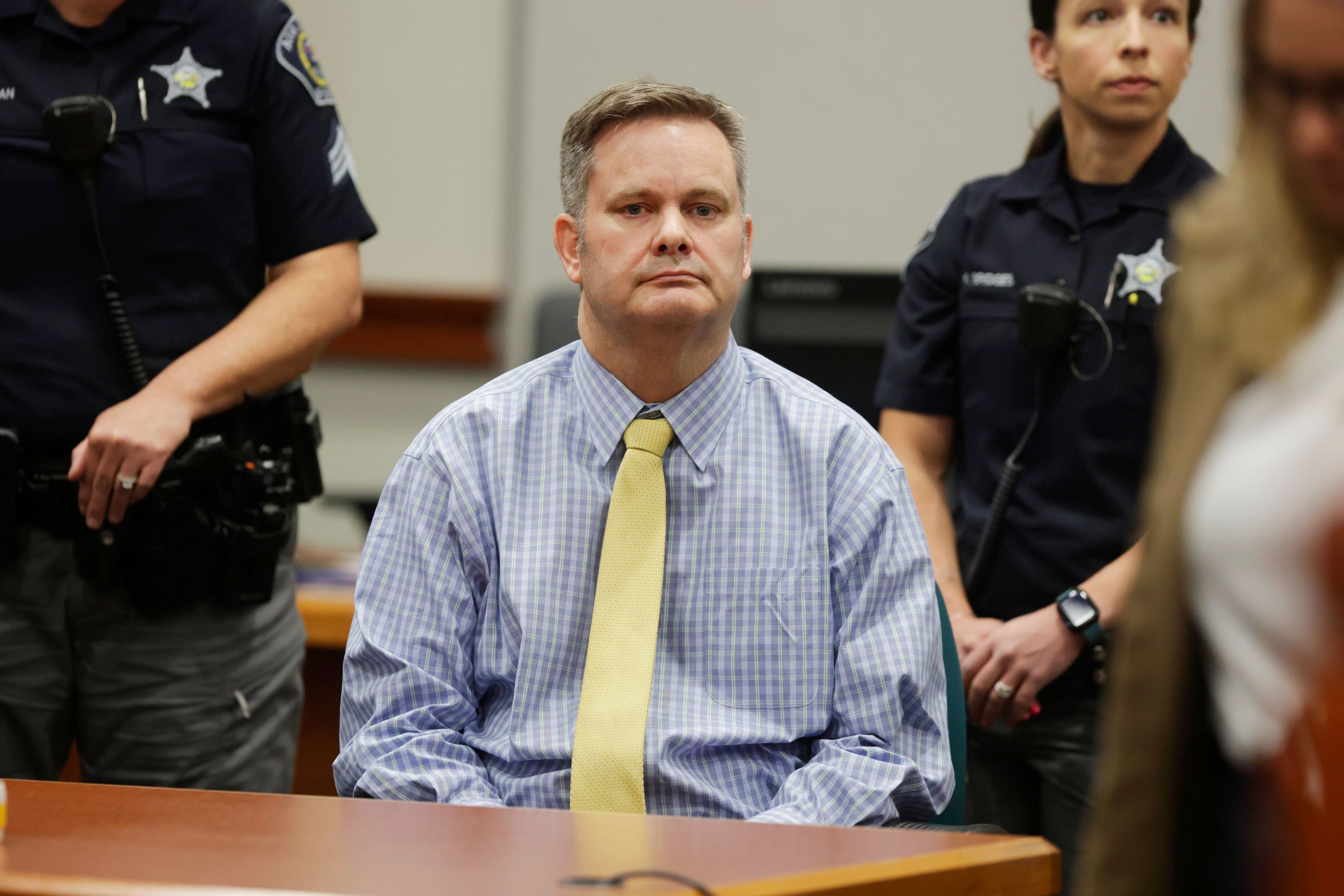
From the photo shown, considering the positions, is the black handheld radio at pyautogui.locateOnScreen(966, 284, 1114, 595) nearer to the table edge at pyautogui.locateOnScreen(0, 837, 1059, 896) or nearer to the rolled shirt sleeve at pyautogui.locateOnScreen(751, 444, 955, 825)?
the rolled shirt sleeve at pyautogui.locateOnScreen(751, 444, 955, 825)

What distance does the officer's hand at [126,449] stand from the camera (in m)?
1.62

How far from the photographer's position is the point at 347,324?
190 cm

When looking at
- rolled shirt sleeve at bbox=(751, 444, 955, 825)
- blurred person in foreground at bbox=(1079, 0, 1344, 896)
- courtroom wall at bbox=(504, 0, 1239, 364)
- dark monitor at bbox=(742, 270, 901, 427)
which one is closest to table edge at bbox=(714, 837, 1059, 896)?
blurred person in foreground at bbox=(1079, 0, 1344, 896)

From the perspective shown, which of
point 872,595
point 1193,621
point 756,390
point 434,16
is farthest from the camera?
point 434,16

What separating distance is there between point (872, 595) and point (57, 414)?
3.35 feet

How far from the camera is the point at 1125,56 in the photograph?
176 cm

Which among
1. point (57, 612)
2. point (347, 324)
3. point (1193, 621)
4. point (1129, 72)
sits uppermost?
point (1129, 72)

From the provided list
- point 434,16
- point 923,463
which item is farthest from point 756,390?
point 434,16

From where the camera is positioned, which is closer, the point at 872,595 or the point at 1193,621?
the point at 1193,621

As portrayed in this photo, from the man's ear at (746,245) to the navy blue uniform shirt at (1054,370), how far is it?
0.33 meters

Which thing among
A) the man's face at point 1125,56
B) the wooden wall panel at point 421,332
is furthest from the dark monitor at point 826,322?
the wooden wall panel at point 421,332

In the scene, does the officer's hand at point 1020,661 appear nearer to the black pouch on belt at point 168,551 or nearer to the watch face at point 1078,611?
the watch face at point 1078,611

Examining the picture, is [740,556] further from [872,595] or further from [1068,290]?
[1068,290]

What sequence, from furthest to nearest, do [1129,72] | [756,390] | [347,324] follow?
[347,324] < [1129,72] < [756,390]
